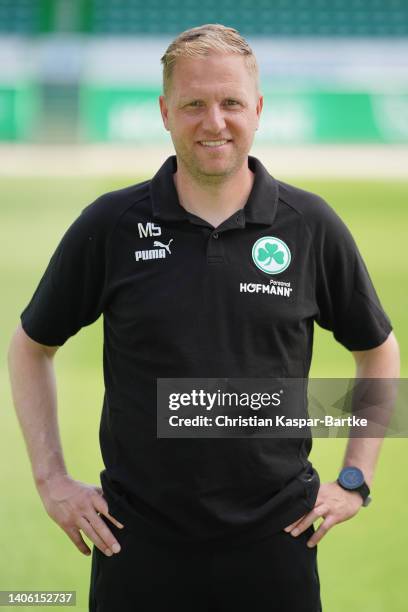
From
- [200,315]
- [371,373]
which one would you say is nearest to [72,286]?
[200,315]

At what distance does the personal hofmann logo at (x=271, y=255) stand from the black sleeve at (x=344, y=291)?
8cm

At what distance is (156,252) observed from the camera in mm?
2021

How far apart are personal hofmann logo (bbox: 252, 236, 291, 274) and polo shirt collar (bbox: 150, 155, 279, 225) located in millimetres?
43

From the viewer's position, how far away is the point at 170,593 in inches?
78.5

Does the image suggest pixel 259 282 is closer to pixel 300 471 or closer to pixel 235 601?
pixel 300 471

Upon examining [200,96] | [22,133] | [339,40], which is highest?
[200,96]

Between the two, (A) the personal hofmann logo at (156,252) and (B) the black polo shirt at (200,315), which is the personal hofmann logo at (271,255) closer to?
(B) the black polo shirt at (200,315)

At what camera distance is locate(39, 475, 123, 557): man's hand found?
2066mm

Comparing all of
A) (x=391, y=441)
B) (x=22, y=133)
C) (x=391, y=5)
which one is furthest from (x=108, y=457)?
(x=391, y=5)

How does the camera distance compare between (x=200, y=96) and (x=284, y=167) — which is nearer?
(x=200, y=96)

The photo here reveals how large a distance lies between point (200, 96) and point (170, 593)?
106 centimetres

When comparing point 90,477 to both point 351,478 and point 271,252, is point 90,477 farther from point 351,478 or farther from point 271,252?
point 271,252

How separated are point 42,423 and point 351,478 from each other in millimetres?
749

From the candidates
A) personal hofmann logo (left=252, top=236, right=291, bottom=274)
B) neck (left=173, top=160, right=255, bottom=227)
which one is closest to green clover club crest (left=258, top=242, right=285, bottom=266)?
personal hofmann logo (left=252, top=236, right=291, bottom=274)
